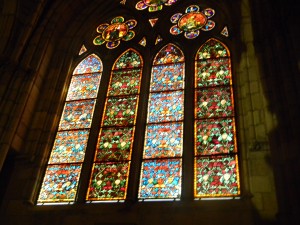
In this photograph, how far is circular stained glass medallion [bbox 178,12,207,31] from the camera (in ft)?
29.6

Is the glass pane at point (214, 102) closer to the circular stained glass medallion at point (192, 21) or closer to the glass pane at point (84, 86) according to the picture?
the circular stained glass medallion at point (192, 21)

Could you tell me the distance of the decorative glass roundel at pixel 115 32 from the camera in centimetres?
935

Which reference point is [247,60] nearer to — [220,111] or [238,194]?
[220,111]

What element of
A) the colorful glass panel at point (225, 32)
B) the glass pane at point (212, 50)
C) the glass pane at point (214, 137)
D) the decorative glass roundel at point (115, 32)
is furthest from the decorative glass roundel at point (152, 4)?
the glass pane at point (214, 137)

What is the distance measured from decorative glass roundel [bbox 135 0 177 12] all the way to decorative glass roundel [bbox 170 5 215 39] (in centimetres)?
44

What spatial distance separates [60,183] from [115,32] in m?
3.82

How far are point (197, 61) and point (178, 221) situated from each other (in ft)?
11.0

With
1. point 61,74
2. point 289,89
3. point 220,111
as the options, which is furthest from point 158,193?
point 61,74

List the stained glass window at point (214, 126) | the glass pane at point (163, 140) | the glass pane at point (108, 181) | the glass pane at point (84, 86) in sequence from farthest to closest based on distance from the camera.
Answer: the glass pane at point (84, 86) < the glass pane at point (163, 140) < the glass pane at point (108, 181) < the stained glass window at point (214, 126)

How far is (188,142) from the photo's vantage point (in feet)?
23.3

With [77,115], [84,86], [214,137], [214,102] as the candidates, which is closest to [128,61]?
[84,86]

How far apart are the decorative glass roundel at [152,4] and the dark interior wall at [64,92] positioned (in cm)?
29

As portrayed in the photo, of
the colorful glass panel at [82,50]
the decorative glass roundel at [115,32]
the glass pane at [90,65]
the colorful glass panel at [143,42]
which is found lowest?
the glass pane at [90,65]

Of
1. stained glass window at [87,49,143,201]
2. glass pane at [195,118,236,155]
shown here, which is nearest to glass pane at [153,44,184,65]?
stained glass window at [87,49,143,201]
